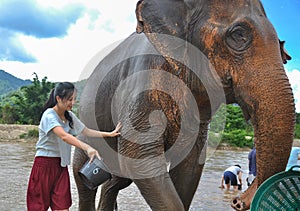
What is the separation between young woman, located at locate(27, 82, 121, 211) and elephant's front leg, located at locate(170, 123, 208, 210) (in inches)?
22.5

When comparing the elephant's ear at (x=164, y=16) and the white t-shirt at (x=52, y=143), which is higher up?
the elephant's ear at (x=164, y=16)

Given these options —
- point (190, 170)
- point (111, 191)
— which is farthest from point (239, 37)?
point (111, 191)

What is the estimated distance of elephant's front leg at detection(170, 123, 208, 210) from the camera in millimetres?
3219

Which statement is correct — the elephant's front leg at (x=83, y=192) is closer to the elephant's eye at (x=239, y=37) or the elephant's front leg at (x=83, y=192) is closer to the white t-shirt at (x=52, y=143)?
the white t-shirt at (x=52, y=143)

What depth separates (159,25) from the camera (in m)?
2.54

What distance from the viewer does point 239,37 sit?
2346 millimetres

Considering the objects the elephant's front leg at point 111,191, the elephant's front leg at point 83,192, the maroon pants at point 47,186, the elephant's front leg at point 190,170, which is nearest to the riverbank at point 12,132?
the elephant's front leg at point 111,191

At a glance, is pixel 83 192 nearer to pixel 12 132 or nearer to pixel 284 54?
pixel 284 54

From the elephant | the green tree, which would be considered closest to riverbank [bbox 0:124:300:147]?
the green tree

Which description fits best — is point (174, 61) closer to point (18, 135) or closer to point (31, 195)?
point (31, 195)

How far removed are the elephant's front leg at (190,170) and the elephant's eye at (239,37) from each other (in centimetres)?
93

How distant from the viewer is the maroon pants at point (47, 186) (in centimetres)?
327

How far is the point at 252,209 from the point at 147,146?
2.35 feet

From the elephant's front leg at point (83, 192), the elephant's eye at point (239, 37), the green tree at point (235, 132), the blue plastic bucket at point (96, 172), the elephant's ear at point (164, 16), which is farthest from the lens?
the green tree at point (235, 132)
